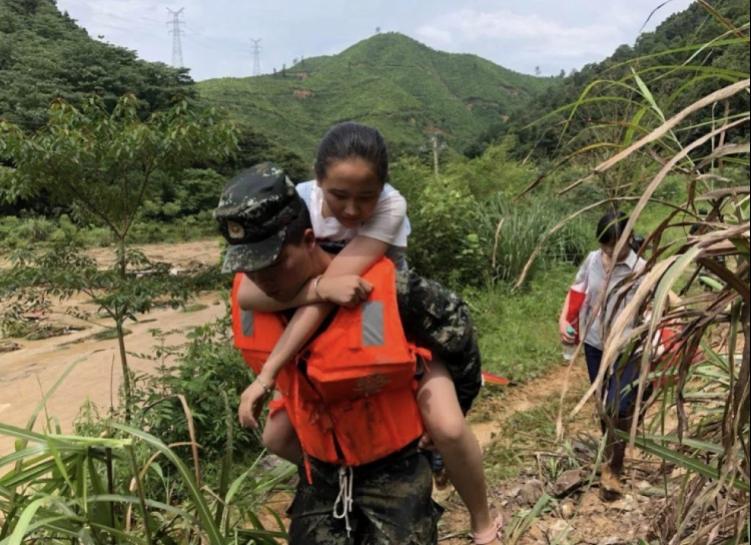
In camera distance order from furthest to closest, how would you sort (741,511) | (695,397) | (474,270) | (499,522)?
(474,270) → (499,522) → (695,397) → (741,511)

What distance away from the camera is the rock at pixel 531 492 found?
11.1 feet

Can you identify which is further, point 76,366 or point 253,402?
point 76,366

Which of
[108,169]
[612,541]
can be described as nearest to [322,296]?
[612,541]

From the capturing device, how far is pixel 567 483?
3.39 meters

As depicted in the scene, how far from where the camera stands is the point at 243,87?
61.8 m

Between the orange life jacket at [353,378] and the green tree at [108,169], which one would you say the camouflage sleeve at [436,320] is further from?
the green tree at [108,169]

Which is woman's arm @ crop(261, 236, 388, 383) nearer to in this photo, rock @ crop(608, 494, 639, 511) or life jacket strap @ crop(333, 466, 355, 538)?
life jacket strap @ crop(333, 466, 355, 538)

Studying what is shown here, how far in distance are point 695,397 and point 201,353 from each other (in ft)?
13.1

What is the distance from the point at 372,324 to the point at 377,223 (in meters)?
0.28

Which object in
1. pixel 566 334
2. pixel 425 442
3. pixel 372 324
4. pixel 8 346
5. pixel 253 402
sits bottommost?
pixel 8 346

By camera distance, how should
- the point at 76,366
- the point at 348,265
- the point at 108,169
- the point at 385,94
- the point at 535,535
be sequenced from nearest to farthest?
→ 1. the point at 348,265
2. the point at 535,535
3. the point at 108,169
4. the point at 76,366
5. the point at 385,94

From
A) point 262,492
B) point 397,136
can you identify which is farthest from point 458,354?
point 397,136

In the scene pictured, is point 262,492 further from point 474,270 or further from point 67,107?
point 474,270

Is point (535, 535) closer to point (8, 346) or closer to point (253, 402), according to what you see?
point (253, 402)
